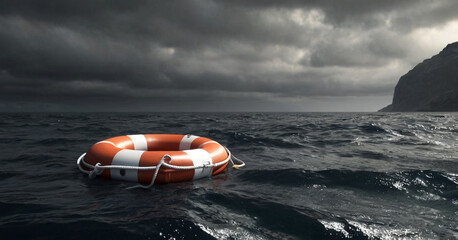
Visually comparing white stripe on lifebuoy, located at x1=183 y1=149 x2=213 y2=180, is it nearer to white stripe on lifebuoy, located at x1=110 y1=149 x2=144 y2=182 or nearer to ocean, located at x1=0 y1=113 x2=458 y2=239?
ocean, located at x1=0 y1=113 x2=458 y2=239

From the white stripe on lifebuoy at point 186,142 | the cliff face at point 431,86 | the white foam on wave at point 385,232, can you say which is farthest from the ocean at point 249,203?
the cliff face at point 431,86

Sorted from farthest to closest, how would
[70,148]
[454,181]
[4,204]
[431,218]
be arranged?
[70,148], [454,181], [4,204], [431,218]

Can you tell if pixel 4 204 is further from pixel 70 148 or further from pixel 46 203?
pixel 70 148

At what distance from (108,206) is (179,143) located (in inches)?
126

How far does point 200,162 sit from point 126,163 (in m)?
1.25

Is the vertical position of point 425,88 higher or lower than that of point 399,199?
higher

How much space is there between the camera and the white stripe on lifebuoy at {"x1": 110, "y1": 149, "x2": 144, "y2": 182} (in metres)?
4.37

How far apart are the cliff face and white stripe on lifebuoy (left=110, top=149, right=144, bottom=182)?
545 ft

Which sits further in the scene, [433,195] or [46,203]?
[433,195]

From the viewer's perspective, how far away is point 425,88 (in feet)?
530

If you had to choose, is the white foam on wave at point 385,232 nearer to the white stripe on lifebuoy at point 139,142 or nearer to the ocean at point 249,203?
the ocean at point 249,203

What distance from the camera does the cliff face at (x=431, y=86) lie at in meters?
134

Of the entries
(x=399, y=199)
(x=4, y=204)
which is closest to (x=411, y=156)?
(x=399, y=199)

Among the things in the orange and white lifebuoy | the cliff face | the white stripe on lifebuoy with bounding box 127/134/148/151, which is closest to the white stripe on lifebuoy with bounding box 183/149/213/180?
the orange and white lifebuoy
